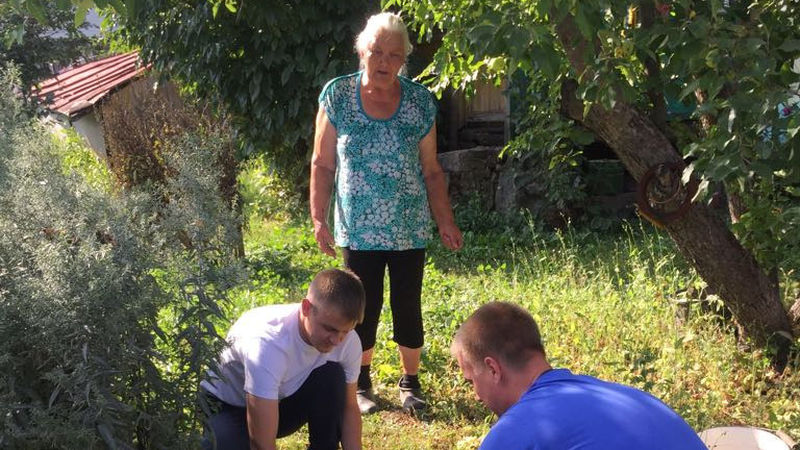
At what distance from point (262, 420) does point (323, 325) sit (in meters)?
0.37

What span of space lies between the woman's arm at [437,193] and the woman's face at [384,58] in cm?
37

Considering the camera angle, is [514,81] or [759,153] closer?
[759,153]

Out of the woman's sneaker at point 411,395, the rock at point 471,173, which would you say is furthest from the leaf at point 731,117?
the rock at point 471,173

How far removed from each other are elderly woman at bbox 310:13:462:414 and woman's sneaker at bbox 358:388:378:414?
0.29 meters

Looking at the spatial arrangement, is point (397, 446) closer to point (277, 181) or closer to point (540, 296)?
point (540, 296)

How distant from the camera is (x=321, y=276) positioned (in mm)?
2777

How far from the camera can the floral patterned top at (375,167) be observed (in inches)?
144

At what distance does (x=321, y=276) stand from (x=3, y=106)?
173 centimetres

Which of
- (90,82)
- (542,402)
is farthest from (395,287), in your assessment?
(90,82)

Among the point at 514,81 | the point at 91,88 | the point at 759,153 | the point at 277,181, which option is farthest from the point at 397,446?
the point at 91,88

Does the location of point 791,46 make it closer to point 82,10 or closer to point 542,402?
point 542,402

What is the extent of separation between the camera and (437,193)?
3.87 meters

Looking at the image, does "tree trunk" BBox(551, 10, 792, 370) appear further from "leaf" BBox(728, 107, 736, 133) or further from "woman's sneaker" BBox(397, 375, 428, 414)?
"woman's sneaker" BBox(397, 375, 428, 414)

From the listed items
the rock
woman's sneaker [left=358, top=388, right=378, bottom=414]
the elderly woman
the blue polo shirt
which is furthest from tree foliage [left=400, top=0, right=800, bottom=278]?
the rock
